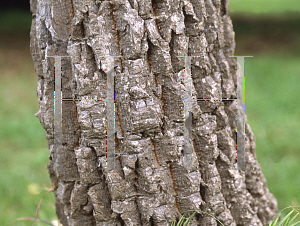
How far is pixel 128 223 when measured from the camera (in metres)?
1.22

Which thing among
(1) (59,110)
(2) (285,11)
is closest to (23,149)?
(1) (59,110)

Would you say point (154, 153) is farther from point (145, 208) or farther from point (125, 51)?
point (125, 51)

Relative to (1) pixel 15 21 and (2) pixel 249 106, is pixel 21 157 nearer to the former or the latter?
(2) pixel 249 106

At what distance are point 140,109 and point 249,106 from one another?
3103mm

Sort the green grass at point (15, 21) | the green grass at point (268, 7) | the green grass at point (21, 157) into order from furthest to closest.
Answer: the green grass at point (15, 21)
the green grass at point (268, 7)
the green grass at point (21, 157)

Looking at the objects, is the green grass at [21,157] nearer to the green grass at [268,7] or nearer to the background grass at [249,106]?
the background grass at [249,106]

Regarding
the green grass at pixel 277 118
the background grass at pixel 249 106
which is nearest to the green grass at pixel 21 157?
the background grass at pixel 249 106

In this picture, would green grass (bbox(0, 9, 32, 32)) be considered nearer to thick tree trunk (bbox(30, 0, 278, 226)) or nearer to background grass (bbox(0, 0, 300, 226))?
background grass (bbox(0, 0, 300, 226))

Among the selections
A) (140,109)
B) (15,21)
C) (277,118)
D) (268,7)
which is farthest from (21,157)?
(268,7)

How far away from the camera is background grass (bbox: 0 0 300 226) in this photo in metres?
2.15

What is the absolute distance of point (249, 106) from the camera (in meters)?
3.99

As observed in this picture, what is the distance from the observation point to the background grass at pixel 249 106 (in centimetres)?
215

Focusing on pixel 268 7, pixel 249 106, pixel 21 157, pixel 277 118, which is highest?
pixel 268 7

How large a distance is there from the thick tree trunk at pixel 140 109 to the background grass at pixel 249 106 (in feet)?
2.28
